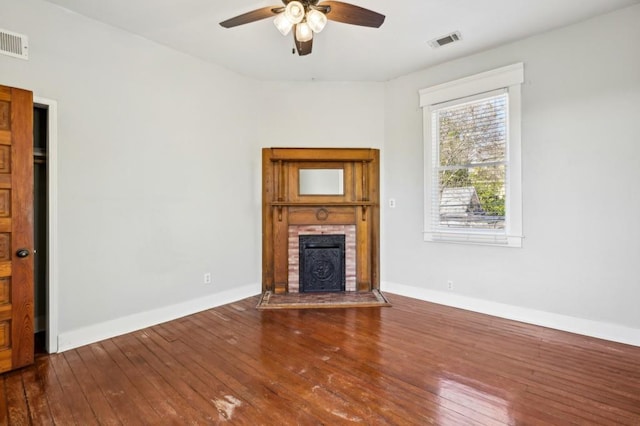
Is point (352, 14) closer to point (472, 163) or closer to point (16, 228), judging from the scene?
point (472, 163)

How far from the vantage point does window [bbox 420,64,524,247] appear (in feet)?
11.1

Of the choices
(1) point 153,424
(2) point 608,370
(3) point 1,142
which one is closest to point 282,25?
(3) point 1,142

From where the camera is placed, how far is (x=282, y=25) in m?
2.30

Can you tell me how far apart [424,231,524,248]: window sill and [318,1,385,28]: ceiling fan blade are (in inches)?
99.7

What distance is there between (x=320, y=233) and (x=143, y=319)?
2.29 meters

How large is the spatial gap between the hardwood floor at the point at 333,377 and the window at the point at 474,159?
3.66ft

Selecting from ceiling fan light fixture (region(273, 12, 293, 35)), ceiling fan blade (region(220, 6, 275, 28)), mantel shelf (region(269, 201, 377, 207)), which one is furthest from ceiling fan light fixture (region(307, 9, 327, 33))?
mantel shelf (region(269, 201, 377, 207))

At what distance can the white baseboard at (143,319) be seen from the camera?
109 inches

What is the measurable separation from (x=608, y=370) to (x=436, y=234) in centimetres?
199

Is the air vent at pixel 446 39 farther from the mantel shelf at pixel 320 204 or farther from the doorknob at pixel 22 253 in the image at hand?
the doorknob at pixel 22 253

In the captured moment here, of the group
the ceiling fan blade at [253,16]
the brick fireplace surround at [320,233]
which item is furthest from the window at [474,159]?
the ceiling fan blade at [253,16]

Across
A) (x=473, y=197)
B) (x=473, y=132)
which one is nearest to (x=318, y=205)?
(x=473, y=197)

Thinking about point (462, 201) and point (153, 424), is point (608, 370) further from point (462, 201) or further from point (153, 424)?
point (153, 424)

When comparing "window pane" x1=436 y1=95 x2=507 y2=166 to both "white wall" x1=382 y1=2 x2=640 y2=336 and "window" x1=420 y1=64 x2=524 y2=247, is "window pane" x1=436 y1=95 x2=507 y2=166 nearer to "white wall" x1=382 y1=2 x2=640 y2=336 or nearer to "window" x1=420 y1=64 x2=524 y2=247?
"window" x1=420 y1=64 x2=524 y2=247
